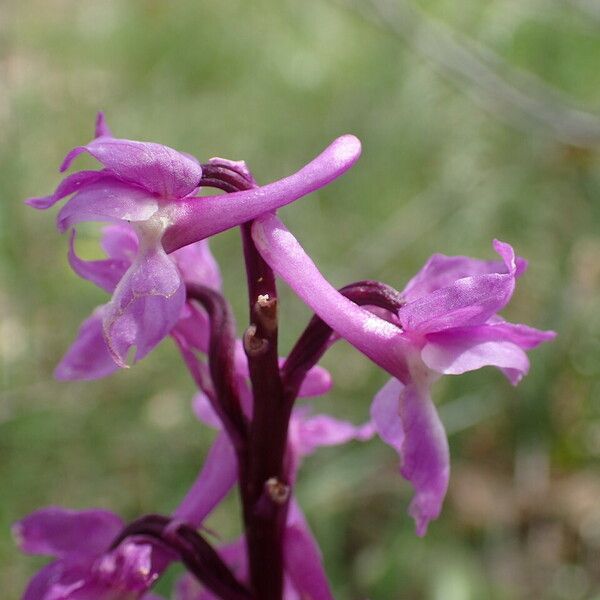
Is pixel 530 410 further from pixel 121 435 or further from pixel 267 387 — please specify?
pixel 267 387

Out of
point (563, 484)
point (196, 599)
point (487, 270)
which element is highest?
point (487, 270)

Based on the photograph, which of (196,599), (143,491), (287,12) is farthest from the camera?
(287,12)

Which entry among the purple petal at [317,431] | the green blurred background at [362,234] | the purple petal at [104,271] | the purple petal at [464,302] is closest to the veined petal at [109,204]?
the purple petal at [104,271]

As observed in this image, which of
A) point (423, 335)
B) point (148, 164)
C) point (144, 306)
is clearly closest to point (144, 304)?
point (144, 306)

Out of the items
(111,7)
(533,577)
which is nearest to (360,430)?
(533,577)

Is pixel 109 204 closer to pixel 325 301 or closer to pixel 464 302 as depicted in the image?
pixel 325 301

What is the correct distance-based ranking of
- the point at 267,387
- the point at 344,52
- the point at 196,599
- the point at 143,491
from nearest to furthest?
the point at 267,387 → the point at 196,599 → the point at 143,491 → the point at 344,52

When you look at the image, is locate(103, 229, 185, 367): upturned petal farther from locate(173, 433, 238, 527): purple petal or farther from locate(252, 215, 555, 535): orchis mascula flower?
locate(173, 433, 238, 527): purple petal

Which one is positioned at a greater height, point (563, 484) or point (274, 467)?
point (274, 467)
